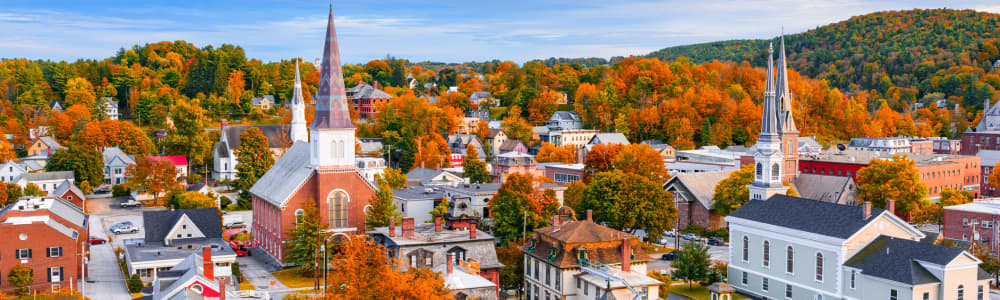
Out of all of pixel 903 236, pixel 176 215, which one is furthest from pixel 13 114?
pixel 903 236

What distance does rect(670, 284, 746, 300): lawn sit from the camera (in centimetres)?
4781

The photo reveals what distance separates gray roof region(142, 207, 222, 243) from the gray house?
108 feet

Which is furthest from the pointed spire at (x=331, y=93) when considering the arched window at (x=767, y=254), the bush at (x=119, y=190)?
the bush at (x=119, y=190)

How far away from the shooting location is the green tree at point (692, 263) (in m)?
48.7

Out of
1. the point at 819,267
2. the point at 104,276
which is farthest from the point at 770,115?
the point at 104,276

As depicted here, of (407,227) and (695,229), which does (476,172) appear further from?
(407,227)

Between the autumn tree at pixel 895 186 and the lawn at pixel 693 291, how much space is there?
28.1 metres

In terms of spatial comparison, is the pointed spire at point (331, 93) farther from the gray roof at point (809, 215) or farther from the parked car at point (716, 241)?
the parked car at point (716, 241)

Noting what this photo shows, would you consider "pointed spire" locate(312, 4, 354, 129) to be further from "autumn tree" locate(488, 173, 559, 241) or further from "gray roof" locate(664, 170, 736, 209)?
"gray roof" locate(664, 170, 736, 209)

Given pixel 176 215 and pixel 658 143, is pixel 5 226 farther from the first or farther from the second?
pixel 658 143

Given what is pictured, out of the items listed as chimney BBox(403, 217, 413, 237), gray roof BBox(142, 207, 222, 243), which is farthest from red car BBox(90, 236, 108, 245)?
chimney BBox(403, 217, 413, 237)

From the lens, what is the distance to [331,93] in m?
56.6

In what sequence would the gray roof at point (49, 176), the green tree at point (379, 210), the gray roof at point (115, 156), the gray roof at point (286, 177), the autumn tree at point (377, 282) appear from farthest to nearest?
the gray roof at point (115, 156)
the gray roof at point (49, 176)
the gray roof at point (286, 177)
the green tree at point (379, 210)
the autumn tree at point (377, 282)

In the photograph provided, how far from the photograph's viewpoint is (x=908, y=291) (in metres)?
38.0
